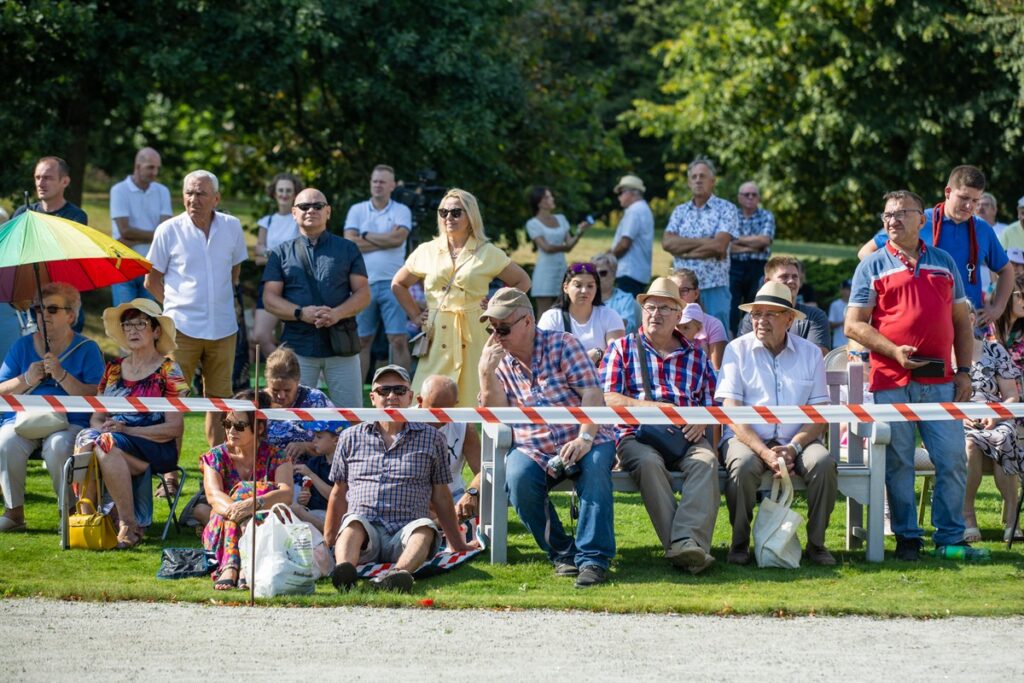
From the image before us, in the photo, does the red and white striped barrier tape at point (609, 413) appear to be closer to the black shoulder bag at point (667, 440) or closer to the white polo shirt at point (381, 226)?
the black shoulder bag at point (667, 440)

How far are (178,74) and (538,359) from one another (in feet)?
31.4

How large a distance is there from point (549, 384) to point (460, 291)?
157cm

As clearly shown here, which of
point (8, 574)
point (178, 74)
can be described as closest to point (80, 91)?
point (178, 74)

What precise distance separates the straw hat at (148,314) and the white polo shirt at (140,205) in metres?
4.23

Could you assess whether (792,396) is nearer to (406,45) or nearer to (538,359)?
(538,359)

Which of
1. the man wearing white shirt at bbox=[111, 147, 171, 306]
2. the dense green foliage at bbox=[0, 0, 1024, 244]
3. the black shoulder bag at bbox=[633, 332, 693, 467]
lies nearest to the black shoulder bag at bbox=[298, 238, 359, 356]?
the black shoulder bag at bbox=[633, 332, 693, 467]

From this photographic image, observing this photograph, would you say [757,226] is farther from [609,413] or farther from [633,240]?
[609,413]

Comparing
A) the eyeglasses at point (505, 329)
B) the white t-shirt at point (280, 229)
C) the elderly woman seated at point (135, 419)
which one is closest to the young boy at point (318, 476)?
the elderly woman seated at point (135, 419)

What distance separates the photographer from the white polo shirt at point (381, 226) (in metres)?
12.9

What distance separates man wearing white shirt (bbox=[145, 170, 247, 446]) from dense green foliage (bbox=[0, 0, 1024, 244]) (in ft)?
21.0

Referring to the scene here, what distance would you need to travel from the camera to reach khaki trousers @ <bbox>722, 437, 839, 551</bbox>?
8023 mm

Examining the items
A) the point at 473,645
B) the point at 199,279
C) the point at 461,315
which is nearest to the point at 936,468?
the point at 461,315

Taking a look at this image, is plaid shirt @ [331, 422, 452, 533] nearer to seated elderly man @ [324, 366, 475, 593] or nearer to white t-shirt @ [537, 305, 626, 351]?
seated elderly man @ [324, 366, 475, 593]

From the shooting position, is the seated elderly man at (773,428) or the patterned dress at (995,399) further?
the patterned dress at (995,399)
